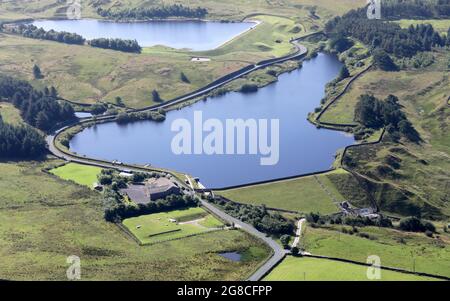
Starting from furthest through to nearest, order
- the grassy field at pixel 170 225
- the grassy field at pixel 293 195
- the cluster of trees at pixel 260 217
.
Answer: the grassy field at pixel 293 195 < the cluster of trees at pixel 260 217 < the grassy field at pixel 170 225

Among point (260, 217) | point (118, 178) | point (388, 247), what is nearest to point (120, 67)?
point (118, 178)

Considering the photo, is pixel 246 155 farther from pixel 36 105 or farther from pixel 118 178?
pixel 36 105

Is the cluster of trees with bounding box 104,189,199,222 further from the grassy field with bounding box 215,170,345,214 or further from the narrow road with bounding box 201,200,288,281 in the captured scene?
the grassy field with bounding box 215,170,345,214

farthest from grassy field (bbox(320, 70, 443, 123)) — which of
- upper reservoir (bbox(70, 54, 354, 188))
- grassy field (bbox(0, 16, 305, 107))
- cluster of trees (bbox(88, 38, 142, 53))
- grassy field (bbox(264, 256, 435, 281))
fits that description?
cluster of trees (bbox(88, 38, 142, 53))

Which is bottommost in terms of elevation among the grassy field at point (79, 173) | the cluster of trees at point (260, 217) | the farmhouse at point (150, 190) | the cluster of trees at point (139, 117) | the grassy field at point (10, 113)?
the cluster of trees at point (260, 217)

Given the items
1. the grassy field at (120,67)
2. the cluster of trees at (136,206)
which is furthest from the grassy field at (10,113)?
the cluster of trees at (136,206)

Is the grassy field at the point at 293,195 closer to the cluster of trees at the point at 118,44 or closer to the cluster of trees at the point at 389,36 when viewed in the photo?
the cluster of trees at the point at 389,36

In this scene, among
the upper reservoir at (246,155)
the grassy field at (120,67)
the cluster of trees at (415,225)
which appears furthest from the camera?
the grassy field at (120,67)
